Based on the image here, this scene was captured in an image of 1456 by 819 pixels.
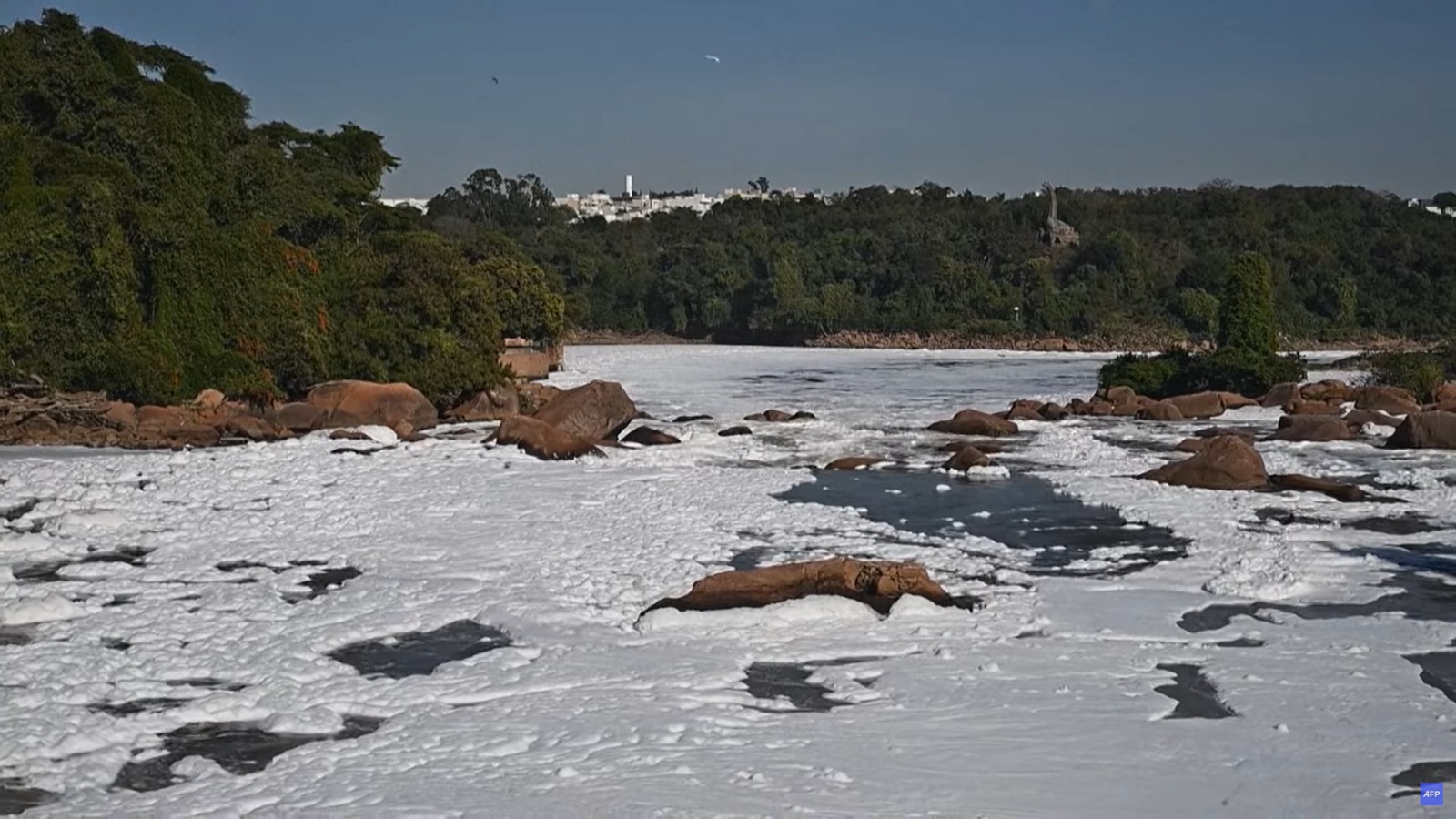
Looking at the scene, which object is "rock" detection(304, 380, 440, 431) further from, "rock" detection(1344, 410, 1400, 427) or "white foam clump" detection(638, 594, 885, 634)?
"white foam clump" detection(638, 594, 885, 634)

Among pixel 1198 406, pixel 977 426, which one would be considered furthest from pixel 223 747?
pixel 1198 406

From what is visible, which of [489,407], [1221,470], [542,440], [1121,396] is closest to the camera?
[1221,470]

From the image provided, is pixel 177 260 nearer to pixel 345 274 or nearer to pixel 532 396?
pixel 345 274

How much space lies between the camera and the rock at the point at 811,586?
37.2ft

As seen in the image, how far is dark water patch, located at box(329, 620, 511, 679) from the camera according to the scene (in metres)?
9.85

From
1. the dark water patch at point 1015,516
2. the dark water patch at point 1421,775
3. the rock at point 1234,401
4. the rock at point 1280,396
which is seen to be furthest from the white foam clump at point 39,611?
the rock at point 1280,396

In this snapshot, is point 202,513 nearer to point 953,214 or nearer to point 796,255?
point 796,255

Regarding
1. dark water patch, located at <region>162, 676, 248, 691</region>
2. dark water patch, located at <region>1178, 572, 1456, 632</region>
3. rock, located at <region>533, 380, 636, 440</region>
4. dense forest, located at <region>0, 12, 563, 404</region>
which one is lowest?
dark water patch, located at <region>1178, 572, 1456, 632</region>

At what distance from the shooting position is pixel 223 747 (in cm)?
801

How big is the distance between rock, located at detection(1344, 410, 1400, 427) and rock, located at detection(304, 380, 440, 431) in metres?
18.3

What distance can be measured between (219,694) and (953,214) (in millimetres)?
107179

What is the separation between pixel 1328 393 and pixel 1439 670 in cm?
2779

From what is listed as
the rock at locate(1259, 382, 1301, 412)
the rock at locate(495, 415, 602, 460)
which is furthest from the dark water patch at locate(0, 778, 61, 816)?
the rock at locate(1259, 382, 1301, 412)

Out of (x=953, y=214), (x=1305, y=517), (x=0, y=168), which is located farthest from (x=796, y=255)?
(x=1305, y=517)
